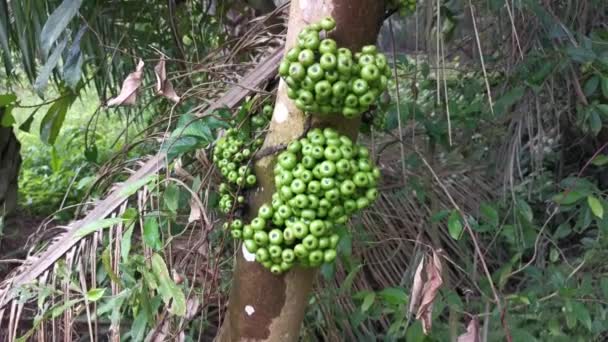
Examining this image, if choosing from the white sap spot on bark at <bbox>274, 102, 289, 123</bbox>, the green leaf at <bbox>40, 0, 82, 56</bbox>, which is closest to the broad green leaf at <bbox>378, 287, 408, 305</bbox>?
the white sap spot on bark at <bbox>274, 102, 289, 123</bbox>

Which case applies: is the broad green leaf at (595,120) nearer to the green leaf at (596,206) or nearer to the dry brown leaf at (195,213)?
the green leaf at (596,206)

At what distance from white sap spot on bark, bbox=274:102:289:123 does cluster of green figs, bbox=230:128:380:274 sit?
56 mm

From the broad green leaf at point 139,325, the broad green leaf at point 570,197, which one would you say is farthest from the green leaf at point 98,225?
the broad green leaf at point 570,197

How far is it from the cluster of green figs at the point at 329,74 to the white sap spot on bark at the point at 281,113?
0.08m

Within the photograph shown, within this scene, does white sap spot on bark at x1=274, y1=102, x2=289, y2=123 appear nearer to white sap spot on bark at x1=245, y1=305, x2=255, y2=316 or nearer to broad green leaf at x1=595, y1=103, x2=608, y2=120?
white sap spot on bark at x1=245, y1=305, x2=255, y2=316

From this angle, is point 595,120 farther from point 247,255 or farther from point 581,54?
point 247,255

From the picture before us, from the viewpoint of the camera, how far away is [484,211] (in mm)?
1499

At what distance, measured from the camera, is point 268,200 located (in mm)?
972

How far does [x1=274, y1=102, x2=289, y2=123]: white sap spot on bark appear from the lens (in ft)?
3.12

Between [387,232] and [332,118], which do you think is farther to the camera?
[387,232]

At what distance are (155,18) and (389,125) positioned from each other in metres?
0.88

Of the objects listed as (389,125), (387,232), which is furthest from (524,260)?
(389,125)

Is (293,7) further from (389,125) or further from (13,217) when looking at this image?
(13,217)

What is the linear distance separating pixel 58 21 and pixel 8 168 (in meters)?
1.20
